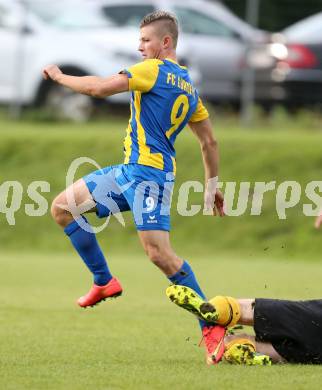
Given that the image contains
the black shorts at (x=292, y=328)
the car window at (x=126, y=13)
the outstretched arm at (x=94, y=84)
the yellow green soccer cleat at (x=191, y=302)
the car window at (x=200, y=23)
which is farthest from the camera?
the car window at (x=126, y=13)

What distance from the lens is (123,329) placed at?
9242 mm

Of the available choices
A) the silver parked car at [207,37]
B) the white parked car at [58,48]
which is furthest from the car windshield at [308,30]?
the white parked car at [58,48]

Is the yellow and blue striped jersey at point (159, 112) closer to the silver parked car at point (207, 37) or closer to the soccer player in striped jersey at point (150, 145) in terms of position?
the soccer player in striped jersey at point (150, 145)

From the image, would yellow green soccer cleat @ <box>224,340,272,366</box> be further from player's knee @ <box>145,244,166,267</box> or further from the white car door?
the white car door

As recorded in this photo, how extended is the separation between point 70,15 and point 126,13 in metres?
0.94

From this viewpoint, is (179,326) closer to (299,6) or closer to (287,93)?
(287,93)

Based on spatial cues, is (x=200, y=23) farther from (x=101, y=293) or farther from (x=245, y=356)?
(x=245, y=356)

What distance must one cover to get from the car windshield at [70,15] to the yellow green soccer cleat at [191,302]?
14094 mm

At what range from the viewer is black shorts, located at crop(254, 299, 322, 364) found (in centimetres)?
718

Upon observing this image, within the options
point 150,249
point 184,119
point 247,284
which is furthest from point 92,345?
point 247,284

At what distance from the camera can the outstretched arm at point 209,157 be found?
8.10 metres

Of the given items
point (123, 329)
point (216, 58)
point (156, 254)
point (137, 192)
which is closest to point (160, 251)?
point (156, 254)

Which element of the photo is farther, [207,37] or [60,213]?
[207,37]

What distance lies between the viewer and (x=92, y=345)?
820 centimetres
